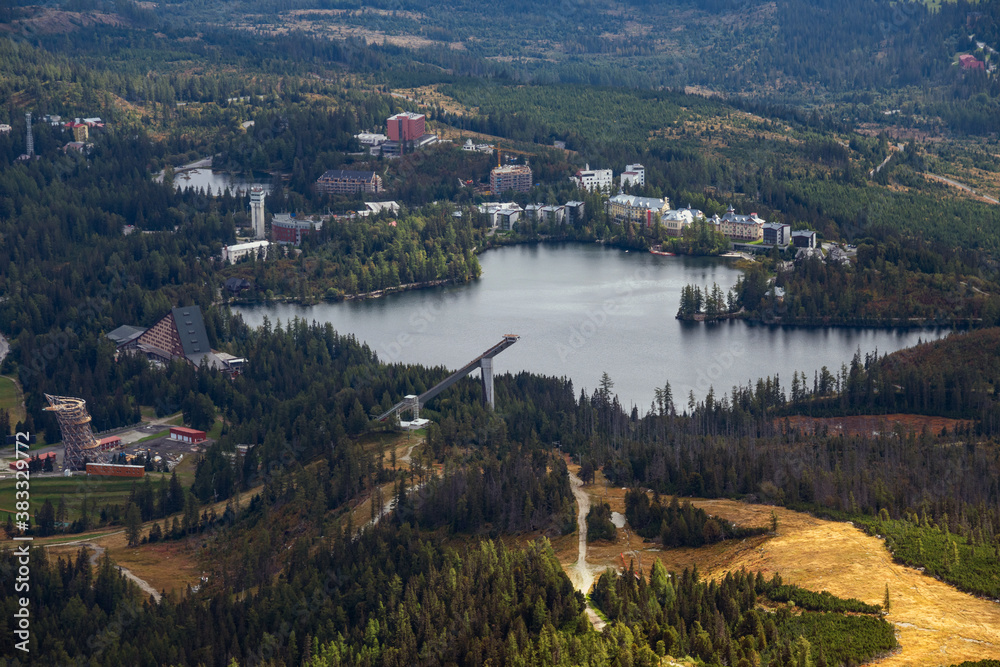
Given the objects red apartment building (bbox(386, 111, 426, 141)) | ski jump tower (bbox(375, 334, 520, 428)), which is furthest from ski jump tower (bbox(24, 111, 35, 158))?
ski jump tower (bbox(375, 334, 520, 428))

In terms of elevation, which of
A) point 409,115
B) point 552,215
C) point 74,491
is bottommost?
point 74,491

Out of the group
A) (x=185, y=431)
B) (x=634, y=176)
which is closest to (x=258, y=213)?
(x=634, y=176)

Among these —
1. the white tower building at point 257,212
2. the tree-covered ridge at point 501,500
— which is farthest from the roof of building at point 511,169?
the tree-covered ridge at point 501,500

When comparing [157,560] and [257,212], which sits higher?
[257,212]

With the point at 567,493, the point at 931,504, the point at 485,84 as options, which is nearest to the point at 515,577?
the point at 567,493

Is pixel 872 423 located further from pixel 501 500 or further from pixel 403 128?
pixel 403 128
